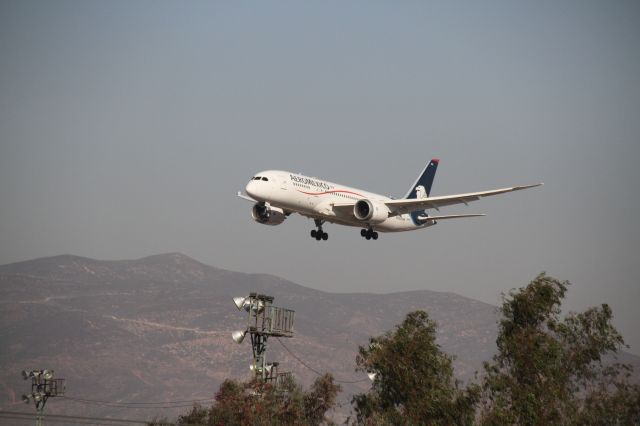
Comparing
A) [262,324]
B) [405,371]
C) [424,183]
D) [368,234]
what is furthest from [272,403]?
[424,183]

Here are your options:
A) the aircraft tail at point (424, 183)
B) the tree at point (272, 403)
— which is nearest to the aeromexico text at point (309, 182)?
the tree at point (272, 403)

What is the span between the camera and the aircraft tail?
8756 centimetres

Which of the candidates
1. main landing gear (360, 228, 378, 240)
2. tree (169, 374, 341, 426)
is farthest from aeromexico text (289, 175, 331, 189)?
tree (169, 374, 341, 426)

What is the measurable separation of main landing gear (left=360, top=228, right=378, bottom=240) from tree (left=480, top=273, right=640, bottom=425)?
47.7 ft

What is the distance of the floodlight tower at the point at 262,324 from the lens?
58.1 meters

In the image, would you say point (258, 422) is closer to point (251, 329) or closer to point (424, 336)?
point (251, 329)

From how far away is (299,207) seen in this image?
6619cm

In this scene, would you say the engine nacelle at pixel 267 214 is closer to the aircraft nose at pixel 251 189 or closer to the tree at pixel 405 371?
the aircraft nose at pixel 251 189

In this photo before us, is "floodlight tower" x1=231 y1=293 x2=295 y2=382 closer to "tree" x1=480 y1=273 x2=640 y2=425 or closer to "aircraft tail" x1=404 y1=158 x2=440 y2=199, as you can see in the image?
"tree" x1=480 y1=273 x2=640 y2=425

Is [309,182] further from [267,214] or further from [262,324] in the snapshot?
[262,324]

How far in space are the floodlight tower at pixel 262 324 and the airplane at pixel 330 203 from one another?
830 centimetres

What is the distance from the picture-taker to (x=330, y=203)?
224ft

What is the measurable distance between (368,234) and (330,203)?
7.01 m

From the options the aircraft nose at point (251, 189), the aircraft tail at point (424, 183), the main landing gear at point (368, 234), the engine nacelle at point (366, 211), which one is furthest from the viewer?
the aircraft tail at point (424, 183)
